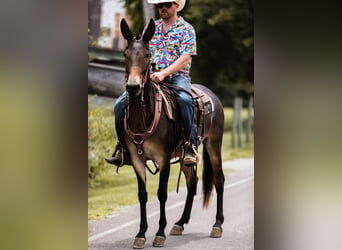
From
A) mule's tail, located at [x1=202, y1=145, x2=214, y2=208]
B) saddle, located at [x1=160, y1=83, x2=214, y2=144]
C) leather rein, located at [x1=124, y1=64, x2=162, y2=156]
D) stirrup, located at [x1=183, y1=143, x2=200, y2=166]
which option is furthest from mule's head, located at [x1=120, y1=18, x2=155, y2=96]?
mule's tail, located at [x1=202, y1=145, x2=214, y2=208]

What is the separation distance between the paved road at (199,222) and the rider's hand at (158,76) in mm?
981

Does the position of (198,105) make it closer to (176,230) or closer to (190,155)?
(190,155)

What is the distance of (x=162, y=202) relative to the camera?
609cm

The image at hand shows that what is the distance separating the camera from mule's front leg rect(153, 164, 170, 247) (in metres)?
6.05

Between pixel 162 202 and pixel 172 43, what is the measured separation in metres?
1.28

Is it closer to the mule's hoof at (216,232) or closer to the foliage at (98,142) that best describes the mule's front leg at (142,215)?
the foliage at (98,142)

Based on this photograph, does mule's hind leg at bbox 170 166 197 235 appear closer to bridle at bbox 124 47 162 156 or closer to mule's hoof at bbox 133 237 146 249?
mule's hoof at bbox 133 237 146 249

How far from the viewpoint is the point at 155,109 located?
591 centimetres

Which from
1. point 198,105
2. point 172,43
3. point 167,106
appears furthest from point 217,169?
A: point 172,43

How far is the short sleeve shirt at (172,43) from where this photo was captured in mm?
6004

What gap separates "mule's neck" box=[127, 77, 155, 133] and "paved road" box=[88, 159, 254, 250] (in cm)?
67
